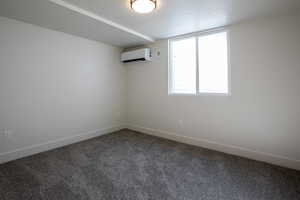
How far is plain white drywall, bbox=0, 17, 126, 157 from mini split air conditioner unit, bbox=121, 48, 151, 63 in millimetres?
279

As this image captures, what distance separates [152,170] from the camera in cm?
225

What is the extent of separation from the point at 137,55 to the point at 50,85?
1980mm

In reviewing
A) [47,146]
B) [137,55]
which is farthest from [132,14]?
[47,146]

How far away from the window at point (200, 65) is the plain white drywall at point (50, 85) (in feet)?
5.42

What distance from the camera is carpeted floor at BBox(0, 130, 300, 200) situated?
5.73 ft

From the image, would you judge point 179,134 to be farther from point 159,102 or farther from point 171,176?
point 171,176

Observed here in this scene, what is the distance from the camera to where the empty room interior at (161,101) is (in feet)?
6.50

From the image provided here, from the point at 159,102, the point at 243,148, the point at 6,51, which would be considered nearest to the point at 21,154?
the point at 6,51

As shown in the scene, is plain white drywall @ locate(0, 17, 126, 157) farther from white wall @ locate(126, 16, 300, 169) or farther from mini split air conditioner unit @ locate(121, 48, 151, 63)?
white wall @ locate(126, 16, 300, 169)

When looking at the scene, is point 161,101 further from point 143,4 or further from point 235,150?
→ point 143,4

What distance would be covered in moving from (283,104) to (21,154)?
4.28 metres

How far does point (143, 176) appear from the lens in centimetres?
210

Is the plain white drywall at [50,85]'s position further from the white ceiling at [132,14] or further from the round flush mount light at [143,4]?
the round flush mount light at [143,4]

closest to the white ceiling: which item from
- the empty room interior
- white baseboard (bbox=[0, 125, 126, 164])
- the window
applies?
the empty room interior
